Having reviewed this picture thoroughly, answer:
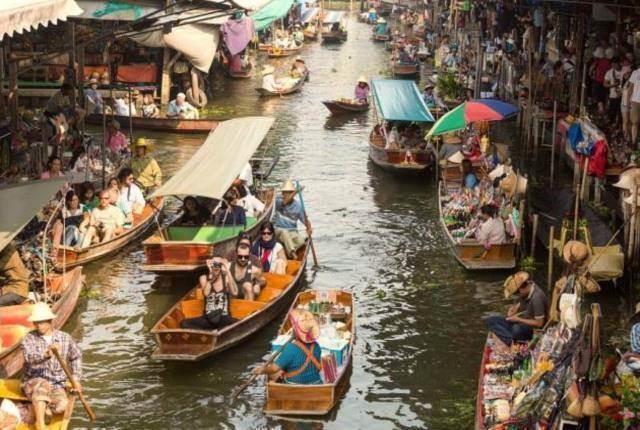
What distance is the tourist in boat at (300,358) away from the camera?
1098 centimetres

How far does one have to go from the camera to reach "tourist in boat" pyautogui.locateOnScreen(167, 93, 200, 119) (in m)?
27.5

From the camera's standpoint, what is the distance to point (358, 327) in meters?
14.6

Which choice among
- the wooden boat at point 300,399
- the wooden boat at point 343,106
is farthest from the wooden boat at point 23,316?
the wooden boat at point 343,106

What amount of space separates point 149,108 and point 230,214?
12643mm

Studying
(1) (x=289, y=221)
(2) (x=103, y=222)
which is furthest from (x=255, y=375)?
(2) (x=103, y=222)

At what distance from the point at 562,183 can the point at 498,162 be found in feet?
7.93

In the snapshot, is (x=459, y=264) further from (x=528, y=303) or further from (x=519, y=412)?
(x=519, y=412)

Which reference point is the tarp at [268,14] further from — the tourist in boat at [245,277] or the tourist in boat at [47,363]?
the tourist in boat at [47,363]

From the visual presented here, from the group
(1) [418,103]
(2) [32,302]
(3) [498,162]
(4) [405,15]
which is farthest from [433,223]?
(4) [405,15]

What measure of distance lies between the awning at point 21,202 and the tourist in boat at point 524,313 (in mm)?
5650

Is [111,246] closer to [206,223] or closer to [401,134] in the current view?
[206,223]

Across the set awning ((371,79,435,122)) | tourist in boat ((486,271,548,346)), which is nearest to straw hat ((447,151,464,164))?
awning ((371,79,435,122))

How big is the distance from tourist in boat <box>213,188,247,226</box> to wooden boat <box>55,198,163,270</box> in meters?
1.34

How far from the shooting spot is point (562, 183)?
21484mm
